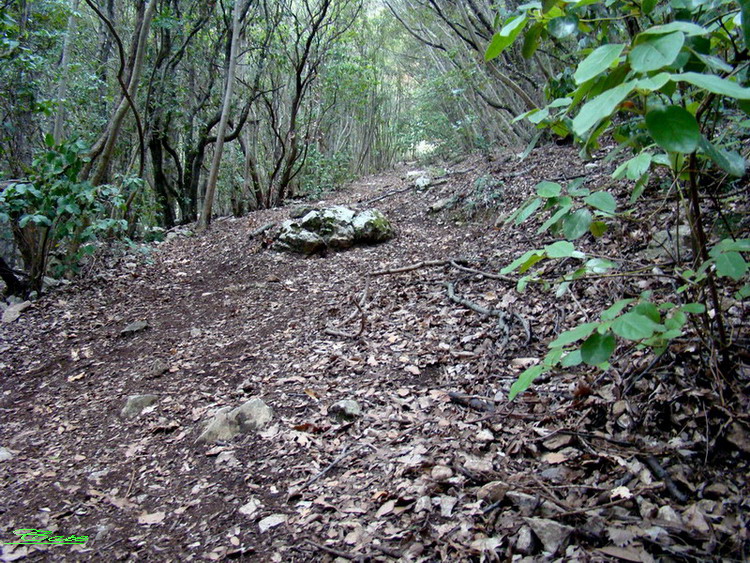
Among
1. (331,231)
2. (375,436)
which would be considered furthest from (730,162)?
(331,231)

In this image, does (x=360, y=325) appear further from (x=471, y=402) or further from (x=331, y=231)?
(x=331, y=231)

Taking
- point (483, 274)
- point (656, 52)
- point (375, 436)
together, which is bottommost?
point (375, 436)

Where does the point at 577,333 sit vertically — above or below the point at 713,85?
below

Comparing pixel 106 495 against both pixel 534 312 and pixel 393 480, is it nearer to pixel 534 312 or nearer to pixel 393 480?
pixel 393 480

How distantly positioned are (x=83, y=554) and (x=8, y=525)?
553 mm

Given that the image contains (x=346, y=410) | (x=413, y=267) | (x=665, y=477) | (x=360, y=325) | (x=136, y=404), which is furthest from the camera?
(x=413, y=267)

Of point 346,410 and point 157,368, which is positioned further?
point 157,368

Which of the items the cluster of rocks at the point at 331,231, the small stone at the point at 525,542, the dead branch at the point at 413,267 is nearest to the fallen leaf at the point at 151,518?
the small stone at the point at 525,542

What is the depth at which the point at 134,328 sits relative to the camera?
4004 millimetres

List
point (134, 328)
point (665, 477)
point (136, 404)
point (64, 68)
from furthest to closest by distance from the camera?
point (64, 68), point (134, 328), point (136, 404), point (665, 477)

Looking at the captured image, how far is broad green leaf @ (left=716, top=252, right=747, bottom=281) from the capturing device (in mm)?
1031

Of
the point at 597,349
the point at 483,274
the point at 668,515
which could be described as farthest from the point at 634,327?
the point at 483,274

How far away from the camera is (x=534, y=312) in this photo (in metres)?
2.79

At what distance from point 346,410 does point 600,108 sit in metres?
2.08
